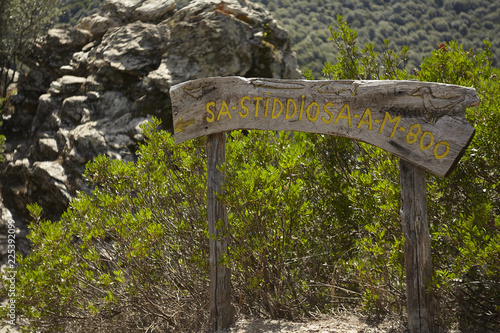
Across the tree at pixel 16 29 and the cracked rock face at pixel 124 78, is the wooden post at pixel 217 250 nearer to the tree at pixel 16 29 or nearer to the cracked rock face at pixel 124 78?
the cracked rock face at pixel 124 78

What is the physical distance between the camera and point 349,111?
9.25 feet

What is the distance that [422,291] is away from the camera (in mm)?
2666

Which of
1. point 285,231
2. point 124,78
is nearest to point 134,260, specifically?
point 285,231

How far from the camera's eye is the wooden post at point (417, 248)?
2658 mm

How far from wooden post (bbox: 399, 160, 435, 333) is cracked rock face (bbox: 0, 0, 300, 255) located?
6.38 m

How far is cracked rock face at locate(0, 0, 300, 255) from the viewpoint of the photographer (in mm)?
8719

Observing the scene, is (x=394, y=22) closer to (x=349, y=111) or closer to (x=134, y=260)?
(x=349, y=111)

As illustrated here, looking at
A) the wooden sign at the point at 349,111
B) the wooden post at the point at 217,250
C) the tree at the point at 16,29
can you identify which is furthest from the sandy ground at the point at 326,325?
the tree at the point at 16,29

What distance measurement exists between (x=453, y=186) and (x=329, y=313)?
1551 millimetres

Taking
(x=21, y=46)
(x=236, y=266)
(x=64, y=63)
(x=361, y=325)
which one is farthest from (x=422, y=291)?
(x=21, y=46)

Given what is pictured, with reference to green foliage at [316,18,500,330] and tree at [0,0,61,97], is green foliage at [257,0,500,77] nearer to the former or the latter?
tree at [0,0,61,97]

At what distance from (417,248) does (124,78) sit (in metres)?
8.25

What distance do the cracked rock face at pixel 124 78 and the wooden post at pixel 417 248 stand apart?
6385 mm

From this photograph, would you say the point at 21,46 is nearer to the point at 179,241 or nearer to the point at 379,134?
the point at 179,241
